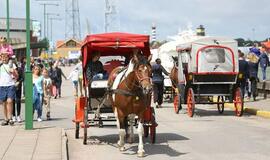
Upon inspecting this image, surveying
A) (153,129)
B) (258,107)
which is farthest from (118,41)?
(258,107)

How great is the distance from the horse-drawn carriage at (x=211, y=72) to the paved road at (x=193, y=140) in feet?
2.43

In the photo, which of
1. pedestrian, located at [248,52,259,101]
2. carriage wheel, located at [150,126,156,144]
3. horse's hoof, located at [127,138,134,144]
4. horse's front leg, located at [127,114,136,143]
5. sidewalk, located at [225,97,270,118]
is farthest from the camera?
pedestrian, located at [248,52,259,101]

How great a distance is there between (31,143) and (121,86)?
2.43m

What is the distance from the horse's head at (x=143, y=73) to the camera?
460 inches

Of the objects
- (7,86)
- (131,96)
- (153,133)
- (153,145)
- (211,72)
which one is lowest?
(153,145)

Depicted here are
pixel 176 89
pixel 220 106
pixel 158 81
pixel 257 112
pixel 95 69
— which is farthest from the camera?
pixel 158 81

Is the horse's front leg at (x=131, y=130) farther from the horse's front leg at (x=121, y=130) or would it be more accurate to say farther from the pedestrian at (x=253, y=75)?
the pedestrian at (x=253, y=75)

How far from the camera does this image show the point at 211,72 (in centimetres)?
2081

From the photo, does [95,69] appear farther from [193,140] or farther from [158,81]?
[158,81]

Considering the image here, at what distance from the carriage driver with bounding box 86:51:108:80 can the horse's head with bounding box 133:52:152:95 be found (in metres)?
2.41

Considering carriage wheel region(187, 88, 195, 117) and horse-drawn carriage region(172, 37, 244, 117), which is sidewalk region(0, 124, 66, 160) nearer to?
carriage wheel region(187, 88, 195, 117)

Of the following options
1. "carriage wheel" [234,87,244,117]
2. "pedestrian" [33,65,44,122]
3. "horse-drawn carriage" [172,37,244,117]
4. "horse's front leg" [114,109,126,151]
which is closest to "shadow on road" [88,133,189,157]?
"horse's front leg" [114,109,126,151]

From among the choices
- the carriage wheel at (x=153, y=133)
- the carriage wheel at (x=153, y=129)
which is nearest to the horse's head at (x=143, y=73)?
the carriage wheel at (x=153, y=129)

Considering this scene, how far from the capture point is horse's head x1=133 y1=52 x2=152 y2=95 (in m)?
11.7
